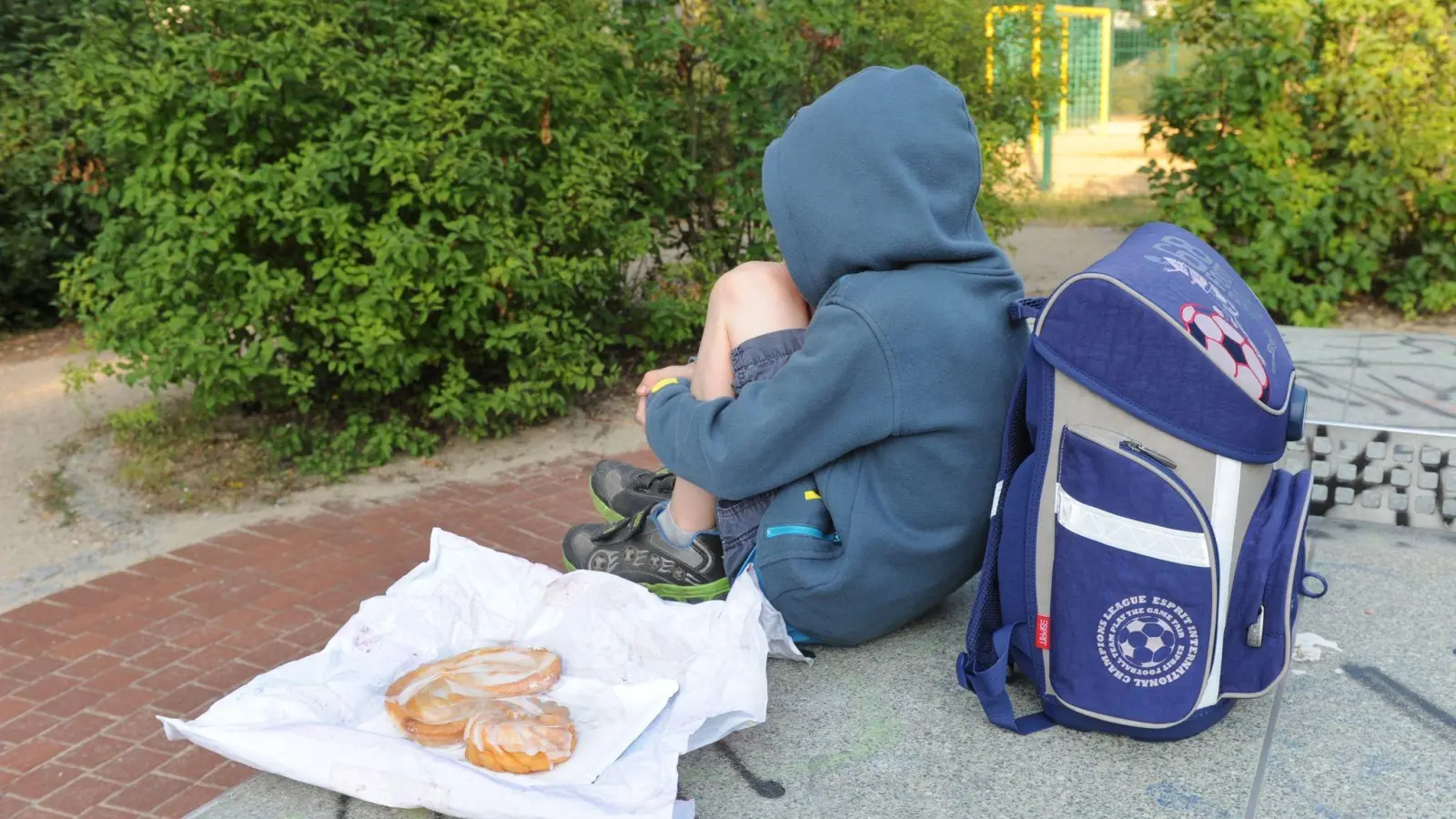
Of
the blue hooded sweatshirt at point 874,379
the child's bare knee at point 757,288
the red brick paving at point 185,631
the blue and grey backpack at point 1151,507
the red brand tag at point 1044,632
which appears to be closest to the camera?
the blue and grey backpack at point 1151,507

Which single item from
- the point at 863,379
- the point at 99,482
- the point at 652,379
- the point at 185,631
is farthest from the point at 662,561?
the point at 99,482

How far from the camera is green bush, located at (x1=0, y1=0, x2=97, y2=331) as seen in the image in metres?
6.88

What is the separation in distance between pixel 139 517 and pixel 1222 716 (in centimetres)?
390

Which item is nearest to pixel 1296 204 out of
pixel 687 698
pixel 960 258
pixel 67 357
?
pixel 960 258

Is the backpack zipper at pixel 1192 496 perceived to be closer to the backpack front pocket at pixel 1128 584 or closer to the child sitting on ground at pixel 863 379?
the backpack front pocket at pixel 1128 584

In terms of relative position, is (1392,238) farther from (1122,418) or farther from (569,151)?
(1122,418)

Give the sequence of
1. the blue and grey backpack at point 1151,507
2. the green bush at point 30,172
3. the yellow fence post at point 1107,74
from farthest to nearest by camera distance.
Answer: the yellow fence post at point 1107,74, the green bush at point 30,172, the blue and grey backpack at point 1151,507

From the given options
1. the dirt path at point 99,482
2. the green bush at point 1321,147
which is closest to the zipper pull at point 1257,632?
the dirt path at point 99,482

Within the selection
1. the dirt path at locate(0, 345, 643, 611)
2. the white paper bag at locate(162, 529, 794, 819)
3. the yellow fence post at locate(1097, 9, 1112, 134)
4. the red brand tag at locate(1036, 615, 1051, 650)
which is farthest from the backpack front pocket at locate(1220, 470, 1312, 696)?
the yellow fence post at locate(1097, 9, 1112, 134)

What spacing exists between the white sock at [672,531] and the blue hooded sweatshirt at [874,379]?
0.29 meters

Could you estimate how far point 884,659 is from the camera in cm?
250

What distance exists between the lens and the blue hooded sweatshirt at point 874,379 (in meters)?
2.23

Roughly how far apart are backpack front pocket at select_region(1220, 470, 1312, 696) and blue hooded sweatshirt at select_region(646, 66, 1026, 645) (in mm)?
499

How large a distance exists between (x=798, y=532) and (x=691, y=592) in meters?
0.37
